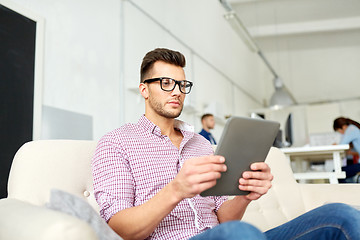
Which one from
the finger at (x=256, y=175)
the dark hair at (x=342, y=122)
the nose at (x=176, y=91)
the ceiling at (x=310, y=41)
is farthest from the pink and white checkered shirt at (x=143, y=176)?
the ceiling at (x=310, y=41)

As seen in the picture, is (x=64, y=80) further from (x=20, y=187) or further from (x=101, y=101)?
(x=20, y=187)

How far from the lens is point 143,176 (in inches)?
49.3

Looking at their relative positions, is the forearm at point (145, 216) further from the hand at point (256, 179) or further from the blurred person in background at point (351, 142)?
the blurred person in background at point (351, 142)

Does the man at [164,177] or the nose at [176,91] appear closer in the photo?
the man at [164,177]

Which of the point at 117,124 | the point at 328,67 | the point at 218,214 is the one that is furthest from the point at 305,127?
the point at 218,214

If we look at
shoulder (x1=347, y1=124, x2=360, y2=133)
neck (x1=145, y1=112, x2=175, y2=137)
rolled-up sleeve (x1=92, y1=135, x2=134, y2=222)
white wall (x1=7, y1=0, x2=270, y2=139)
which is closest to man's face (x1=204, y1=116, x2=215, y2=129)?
white wall (x1=7, y1=0, x2=270, y2=139)

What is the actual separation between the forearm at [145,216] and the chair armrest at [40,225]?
0.26 m

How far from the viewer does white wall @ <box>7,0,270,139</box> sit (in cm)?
296

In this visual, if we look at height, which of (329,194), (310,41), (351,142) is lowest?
(329,194)

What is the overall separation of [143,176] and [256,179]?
0.38 meters

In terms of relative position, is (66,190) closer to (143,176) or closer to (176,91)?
(143,176)

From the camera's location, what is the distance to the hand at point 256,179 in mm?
1116

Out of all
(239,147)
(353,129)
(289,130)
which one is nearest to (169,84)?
(239,147)

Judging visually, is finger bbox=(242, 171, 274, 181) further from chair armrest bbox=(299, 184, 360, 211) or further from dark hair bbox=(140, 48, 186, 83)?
chair armrest bbox=(299, 184, 360, 211)
